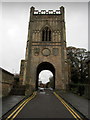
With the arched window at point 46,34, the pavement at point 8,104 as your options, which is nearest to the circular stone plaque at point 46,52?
the arched window at point 46,34

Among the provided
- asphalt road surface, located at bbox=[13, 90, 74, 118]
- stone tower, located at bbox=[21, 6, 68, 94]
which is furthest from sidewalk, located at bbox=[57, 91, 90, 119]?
stone tower, located at bbox=[21, 6, 68, 94]

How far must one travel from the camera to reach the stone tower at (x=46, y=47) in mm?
26484

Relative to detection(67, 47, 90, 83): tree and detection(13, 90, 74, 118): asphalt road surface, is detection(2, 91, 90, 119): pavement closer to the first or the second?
detection(13, 90, 74, 118): asphalt road surface

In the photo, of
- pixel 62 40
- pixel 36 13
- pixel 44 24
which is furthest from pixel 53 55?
pixel 36 13

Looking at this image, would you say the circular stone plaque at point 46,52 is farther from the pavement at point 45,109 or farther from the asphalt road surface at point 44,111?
the asphalt road surface at point 44,111

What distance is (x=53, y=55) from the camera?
28.0m

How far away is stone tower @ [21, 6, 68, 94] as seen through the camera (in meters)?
26.5

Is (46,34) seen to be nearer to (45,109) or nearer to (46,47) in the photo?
(46,47)

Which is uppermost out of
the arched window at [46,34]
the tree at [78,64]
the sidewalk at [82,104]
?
the arched window at [46,34]

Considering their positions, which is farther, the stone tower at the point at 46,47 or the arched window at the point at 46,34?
the arched window at the point at 46,34

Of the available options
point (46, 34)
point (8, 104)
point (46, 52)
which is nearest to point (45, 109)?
point (8, 104)

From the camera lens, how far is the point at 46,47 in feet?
93.5

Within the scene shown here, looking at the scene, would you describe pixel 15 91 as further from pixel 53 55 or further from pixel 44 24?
pixel 44 24

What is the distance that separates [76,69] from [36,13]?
2128 centimetres
